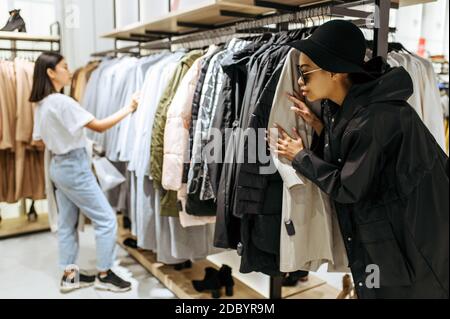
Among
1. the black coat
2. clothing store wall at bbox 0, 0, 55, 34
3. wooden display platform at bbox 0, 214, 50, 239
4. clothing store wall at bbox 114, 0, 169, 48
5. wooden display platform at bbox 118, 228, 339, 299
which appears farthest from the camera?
wooden display platform at bbox 118, 228, 339, 299

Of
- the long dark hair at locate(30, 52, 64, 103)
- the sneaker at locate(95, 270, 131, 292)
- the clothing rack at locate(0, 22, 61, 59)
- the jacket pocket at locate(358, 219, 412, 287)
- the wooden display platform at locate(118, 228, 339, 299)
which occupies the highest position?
the clothing rack at locate(0, 22, 61, 59)

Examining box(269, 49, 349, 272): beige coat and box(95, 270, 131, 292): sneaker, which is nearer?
box(269, 49, 349, 272): beige coat

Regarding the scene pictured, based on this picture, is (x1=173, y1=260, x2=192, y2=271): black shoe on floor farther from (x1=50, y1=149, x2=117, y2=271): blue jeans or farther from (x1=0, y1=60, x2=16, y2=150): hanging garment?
(x1=0, y1=60, x2=16, y2=150): hanging garment

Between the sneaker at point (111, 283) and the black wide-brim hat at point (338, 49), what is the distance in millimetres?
1899

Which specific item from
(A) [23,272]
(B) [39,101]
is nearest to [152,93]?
(B) [39,101]

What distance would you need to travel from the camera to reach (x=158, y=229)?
2242 mm

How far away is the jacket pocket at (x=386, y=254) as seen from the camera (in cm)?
100

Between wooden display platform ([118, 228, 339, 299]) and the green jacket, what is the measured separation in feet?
2.07

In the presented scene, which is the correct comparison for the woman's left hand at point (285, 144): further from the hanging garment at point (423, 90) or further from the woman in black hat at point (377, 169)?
the hanging garment at point (423, 90)

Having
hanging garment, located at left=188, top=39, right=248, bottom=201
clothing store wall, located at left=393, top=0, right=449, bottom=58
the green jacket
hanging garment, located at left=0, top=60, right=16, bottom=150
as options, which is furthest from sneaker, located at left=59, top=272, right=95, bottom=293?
clothing store wall, located at left=393, top=0, right=449, bottom=58

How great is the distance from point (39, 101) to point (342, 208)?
162 centimetres

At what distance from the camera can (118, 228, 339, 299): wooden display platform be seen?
238 cm

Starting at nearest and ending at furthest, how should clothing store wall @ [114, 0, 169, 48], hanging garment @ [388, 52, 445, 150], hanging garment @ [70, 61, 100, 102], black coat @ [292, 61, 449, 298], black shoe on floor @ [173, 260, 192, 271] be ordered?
black coat @ [292, 61, 449, 298] → hanging garment @ [388, 52, 445, 150] → clothing store wall @ [114, 0, 169, 48] → black shoe on floor @ [173, 260, 192, 271] → hanging garment @ [70, 61, 100, 102]

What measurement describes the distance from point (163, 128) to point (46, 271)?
3.48 ft
